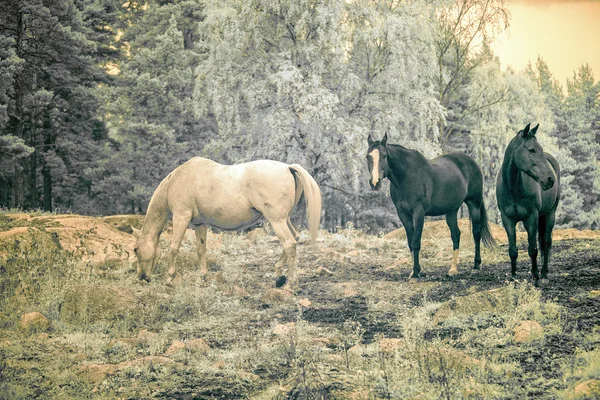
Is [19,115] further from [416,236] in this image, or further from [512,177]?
[512,177]

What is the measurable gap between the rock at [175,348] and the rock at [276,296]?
246cm

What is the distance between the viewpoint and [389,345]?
17.7ft

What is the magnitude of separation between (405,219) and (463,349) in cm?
459

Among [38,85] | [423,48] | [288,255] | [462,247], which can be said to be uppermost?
[423,48]

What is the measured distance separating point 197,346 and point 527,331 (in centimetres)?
323

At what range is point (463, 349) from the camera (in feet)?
17.4

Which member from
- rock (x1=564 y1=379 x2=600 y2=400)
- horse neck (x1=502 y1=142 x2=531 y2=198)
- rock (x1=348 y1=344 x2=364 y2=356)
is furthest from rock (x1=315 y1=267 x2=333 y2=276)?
Result: rock (x1=564 y1=379 x2=600 y2=400)

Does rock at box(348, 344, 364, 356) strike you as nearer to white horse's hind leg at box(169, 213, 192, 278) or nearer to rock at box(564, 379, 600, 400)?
rock at box(564, 379, 600, 400)

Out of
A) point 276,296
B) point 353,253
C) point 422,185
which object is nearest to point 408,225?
point 422,185

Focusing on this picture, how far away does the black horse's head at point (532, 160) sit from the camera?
7.64 m

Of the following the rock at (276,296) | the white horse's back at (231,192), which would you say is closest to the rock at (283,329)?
the rock at (276,296)

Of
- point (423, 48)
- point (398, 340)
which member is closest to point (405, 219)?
point (398, 340)

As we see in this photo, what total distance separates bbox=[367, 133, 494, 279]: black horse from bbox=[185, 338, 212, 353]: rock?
427 cm

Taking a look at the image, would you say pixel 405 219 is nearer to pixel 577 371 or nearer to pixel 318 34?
pixel 577 371
